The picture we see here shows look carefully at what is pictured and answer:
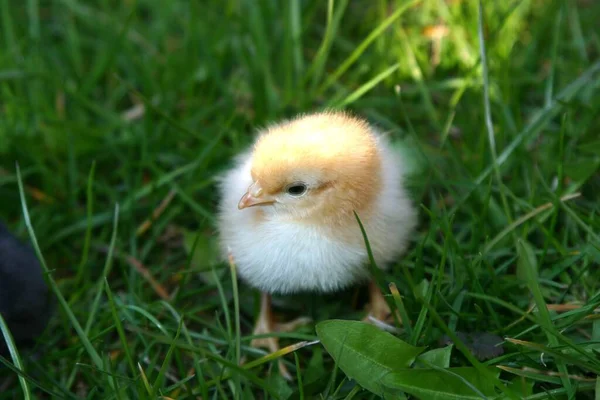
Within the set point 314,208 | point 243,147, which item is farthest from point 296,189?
point 243,147

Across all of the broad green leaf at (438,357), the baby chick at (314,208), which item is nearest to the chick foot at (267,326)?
the baby chick at (314,208)

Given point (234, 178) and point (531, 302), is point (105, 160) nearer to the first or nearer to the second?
point (234, 178)

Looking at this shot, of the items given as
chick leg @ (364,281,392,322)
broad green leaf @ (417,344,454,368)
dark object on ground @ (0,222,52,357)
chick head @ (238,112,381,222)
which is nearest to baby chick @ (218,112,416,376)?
chick head @ (238,112,381,222)

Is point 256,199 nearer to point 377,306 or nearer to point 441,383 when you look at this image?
point 377,306

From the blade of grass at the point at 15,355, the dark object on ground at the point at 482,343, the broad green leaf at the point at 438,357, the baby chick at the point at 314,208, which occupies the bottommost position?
the dark object on ground at the point at 482,343

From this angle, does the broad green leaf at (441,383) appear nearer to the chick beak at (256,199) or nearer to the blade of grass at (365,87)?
the chick beak at (256,199)

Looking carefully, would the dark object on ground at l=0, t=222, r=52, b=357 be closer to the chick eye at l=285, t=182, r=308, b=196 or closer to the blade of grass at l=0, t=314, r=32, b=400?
the blade of grass at l=0, t=314, r=32, b=400
